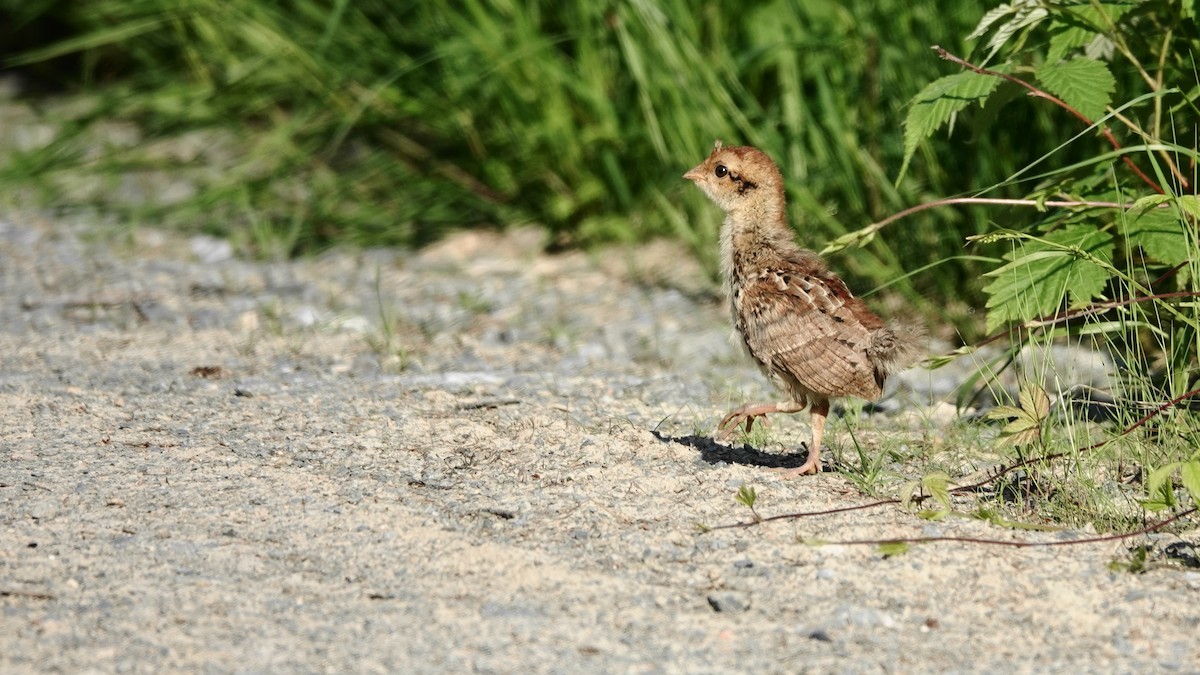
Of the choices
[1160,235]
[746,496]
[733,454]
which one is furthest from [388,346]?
[1160,235]

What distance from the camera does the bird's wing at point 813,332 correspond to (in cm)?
415

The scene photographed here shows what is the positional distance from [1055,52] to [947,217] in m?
1.60

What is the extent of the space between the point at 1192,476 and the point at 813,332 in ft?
3.76

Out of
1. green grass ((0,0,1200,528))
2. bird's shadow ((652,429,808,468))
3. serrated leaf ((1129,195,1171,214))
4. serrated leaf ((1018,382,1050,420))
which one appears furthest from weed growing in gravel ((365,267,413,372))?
serrated leaf ((1129,195,1171,214))

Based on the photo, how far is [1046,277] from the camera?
4.25 metres

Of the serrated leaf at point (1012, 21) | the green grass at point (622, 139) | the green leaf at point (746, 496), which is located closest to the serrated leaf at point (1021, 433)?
the green grass at point (622, 139)

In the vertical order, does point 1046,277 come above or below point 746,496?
above

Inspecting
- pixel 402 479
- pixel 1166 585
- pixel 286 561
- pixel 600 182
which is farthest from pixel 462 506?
pixel 600 182

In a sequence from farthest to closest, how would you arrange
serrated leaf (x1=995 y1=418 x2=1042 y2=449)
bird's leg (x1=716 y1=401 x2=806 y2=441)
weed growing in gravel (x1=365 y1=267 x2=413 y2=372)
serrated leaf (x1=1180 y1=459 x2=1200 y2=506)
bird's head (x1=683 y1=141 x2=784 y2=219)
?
weed growing in gravel (x1=365 y1=267 x2=413 y2=372) → bird's head (x1=683 y1=141 x2=784 y2=219) → bird's leg (x1=716 y1=401 x2=806 y2=441) → serrated leaf (x1=995 y1=418 x2=1042 y2=449) → serrated leaf (x1=1180 y1=459 x2=1200 y2=506)

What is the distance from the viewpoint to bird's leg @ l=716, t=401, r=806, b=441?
427 centimetres

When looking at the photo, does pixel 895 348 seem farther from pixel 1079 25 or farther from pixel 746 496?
pixel 1079 25

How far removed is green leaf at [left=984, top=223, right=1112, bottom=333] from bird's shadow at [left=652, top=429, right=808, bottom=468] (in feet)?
2.38

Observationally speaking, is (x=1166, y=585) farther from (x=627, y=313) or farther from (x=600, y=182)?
(x=600, y=182)

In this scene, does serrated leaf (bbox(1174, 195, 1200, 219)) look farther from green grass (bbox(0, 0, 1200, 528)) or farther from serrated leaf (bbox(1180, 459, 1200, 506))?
serrated leaf (bbox(1180, 459, 1200, 506))
